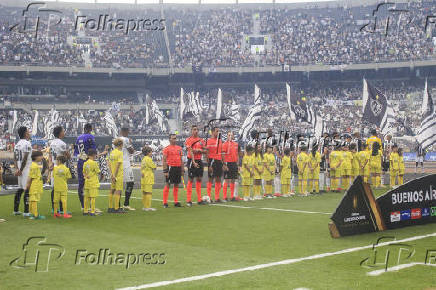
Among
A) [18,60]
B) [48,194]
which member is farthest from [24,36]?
[48,194]

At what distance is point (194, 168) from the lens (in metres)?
15.7

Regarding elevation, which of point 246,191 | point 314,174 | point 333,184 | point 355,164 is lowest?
point 246,191

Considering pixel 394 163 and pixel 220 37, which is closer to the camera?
pixel 394 163

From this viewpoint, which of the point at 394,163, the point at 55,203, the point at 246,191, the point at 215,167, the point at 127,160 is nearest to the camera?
the point at 55,203

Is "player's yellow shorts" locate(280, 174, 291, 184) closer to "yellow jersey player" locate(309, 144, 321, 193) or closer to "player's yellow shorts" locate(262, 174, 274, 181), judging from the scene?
"player's yellow shorts" locate(262, 174, 274, 181)

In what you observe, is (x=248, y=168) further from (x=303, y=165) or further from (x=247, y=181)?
(x=303, y=165)

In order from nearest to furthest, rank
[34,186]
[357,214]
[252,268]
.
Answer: [252,268]
[357,214]
[34,186]

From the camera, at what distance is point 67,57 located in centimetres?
6394

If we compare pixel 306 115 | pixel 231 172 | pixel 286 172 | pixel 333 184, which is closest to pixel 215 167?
pixel 231 172

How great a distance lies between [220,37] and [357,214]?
6119 centimetres

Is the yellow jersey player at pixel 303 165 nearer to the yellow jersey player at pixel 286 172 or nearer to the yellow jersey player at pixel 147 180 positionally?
the yellow jersey player at pixel 286 172

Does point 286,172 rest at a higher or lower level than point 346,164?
lower

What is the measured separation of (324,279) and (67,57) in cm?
6108

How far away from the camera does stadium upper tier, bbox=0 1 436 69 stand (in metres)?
62.6
